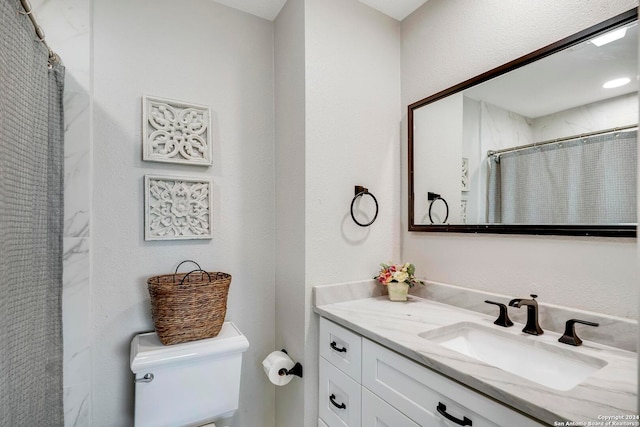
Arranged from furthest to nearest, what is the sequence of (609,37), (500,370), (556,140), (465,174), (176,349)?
(465,174) < (176,349) < (556,140) < (609,37) < (500,370)

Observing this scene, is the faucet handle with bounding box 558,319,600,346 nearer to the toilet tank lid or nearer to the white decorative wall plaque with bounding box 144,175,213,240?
the toilet tank lid

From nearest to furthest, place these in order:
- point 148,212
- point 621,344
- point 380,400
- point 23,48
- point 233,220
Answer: point 23,48 < point 621,344 < point 380,400 < point 148,212 < point 233,220

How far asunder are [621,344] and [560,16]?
1.16m

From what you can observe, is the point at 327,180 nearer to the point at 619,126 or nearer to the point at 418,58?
the point at 418,58

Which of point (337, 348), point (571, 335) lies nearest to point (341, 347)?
point (337, 348)

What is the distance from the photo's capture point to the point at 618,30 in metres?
0.99

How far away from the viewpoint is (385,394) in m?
1.05

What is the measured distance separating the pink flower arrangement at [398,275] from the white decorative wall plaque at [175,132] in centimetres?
108

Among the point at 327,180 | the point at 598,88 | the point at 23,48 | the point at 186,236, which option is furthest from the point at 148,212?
the point at 598,88

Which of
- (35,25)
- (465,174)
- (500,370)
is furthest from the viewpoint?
(465,174)

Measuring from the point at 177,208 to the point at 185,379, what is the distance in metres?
0.77

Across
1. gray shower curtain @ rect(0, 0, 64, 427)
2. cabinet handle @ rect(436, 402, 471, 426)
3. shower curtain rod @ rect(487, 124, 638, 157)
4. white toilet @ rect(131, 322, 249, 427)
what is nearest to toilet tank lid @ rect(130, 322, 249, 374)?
white toilet @ rect(131, 322, 249, 427)

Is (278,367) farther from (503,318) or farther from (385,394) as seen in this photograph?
(503,318)

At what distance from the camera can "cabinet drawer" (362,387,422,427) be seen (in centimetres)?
99
